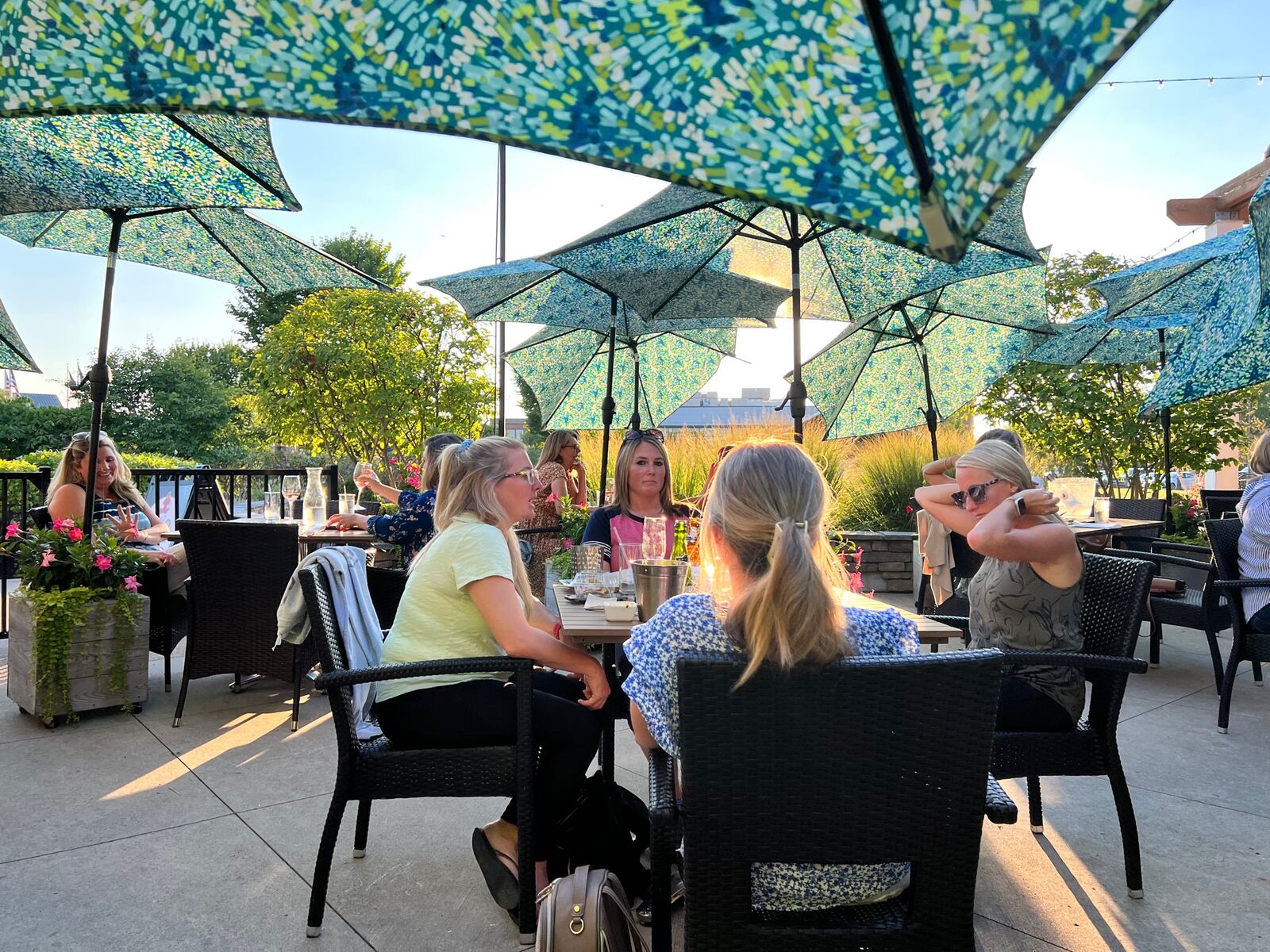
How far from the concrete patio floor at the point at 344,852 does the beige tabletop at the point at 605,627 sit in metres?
0.74

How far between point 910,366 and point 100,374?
6125 mm

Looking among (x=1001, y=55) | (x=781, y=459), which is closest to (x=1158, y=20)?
(x=1001, y=55)

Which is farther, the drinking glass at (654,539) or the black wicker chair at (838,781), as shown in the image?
the drinking glass at (654,539)

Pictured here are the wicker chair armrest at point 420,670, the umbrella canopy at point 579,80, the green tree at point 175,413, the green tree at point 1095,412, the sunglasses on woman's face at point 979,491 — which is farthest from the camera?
the green tree at point 175,413

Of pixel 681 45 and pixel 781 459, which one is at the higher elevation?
pixel 681 45

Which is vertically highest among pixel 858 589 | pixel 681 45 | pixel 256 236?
pixel 256 236

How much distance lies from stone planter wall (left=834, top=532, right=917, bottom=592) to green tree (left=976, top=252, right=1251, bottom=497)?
123 inches

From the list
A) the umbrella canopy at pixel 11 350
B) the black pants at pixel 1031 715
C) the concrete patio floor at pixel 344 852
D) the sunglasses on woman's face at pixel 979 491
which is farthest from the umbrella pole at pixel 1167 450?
the umbrella canopy at pixel 11 350

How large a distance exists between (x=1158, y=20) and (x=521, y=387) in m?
27.2

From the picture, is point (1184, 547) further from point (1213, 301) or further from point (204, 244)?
point (204, 244)

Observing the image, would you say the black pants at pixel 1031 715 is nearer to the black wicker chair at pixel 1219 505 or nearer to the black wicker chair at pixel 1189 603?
the black wicker chair at pixel 1189 603

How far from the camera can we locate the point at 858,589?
289 centimetres

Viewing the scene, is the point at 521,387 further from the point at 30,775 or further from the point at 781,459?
the point at 781,459

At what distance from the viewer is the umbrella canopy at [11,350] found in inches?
212
